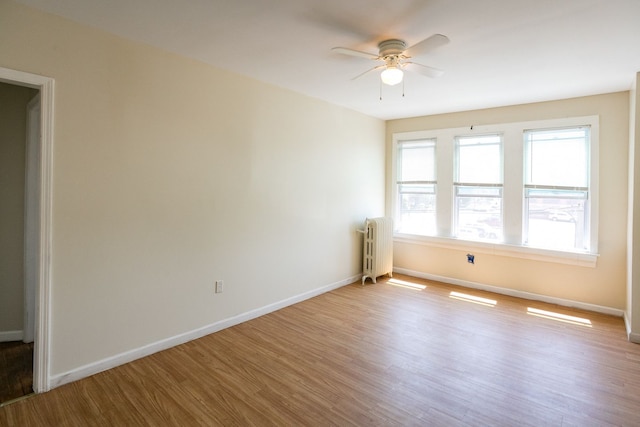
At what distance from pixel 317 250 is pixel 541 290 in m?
2.98

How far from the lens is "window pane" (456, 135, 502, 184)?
469cm

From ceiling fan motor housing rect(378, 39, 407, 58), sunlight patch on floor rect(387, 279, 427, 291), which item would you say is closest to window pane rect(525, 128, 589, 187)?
sunlight patch on floor rect(387, 279, 427, 291)

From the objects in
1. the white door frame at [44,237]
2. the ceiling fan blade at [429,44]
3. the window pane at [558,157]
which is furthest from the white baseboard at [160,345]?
the window pane at [558,157]

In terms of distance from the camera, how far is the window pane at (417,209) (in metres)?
5.33

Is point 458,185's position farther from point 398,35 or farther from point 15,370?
point 15,370

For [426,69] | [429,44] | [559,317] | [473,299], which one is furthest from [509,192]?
[429,44]

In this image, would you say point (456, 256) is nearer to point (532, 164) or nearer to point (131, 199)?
point (532, 164)

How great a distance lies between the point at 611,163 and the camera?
3.85 meters

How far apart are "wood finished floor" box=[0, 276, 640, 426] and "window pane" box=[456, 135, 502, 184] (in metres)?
1.97

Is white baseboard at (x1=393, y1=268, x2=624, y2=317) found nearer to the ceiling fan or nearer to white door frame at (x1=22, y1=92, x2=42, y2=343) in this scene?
the ceiling fan

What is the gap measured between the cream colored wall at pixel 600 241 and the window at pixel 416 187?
0.50 metres

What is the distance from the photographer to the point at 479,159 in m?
4.84

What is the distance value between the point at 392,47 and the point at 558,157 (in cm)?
297

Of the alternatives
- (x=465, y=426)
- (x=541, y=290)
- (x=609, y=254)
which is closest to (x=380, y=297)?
(x=541, y=290)
